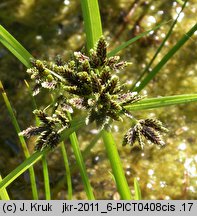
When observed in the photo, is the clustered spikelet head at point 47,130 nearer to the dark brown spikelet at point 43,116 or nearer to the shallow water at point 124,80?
the dark brown spikelet at point 43,116

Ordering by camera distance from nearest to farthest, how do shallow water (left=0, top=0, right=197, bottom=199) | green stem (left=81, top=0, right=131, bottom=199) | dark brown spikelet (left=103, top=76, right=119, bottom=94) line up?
dark brown spikelet (left=103, top=76, right=119, bottom=94) → green stem (left=81, top=0, right=131, bottom=199) → shallow water (left=0, top=0, right=197, bottom=199)

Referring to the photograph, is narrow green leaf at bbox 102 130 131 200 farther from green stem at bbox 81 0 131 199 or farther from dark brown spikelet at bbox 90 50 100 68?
dark brown spikelet at bbox 90 50 100 68

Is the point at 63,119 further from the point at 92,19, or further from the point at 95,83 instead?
the point at 92,19

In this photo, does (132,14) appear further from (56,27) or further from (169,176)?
(169,176)

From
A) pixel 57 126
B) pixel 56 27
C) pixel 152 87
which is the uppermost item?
pixel 56 27

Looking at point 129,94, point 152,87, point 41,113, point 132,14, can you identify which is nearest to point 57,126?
point 41,113

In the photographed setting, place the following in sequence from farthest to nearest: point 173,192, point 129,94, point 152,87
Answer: point 152,87 → point 173,192 → point 129,94

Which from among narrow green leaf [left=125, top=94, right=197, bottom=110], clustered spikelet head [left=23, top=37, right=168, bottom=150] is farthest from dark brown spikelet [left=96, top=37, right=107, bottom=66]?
narrow green leaf [left=125, top=94, right=197, bottom=110]
